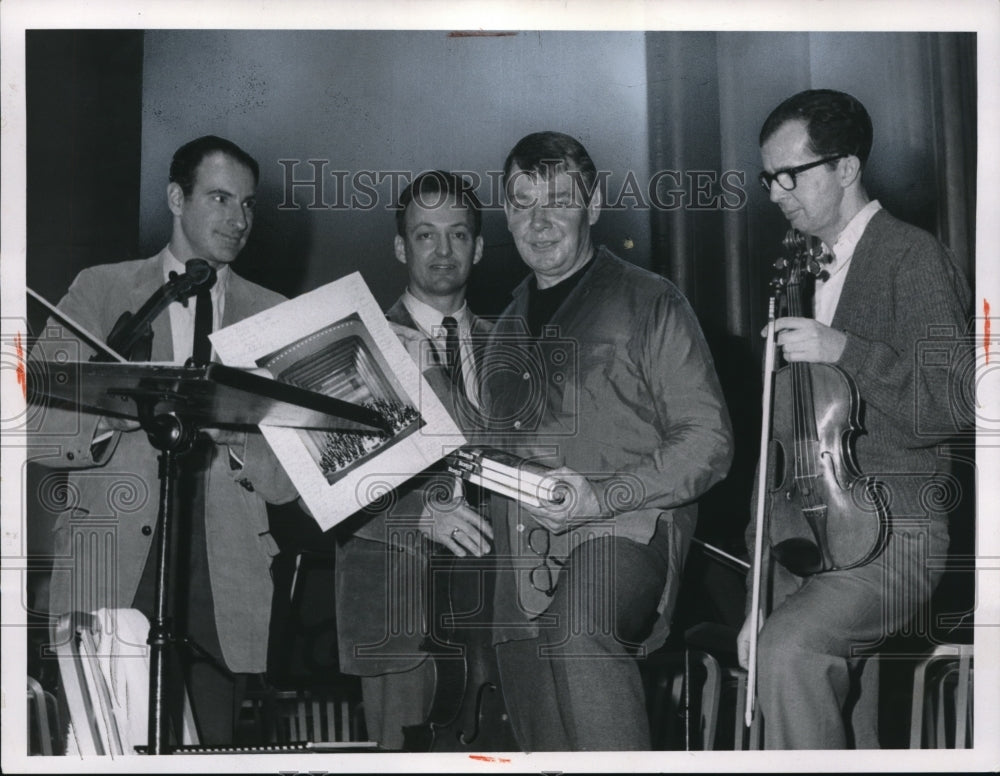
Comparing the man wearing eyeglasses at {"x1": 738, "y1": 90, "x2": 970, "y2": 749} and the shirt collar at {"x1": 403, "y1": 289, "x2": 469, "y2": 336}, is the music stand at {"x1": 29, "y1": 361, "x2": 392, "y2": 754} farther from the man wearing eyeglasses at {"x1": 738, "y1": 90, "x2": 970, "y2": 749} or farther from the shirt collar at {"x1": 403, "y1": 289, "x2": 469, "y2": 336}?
the man wearing eyeglasses at {"x1": 738, "y1": 90, "x2": 970, "y2": 749}

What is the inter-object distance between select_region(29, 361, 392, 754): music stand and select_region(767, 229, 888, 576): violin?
3.64ft

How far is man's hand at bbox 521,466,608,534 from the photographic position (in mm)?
3418

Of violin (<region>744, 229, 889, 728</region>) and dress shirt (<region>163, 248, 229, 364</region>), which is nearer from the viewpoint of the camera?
violin (<region>744, 229, 889, 728</region>)

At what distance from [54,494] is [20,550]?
176 millimetres

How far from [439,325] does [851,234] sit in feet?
3.84

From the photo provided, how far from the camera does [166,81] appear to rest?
11.6ft

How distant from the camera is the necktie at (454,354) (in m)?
3.49

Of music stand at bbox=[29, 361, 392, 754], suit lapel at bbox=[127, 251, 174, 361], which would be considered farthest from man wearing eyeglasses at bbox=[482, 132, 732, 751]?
suit lapel at bbox=[127, 251, 174, 361]

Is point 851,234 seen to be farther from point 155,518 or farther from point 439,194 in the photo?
point 155,518

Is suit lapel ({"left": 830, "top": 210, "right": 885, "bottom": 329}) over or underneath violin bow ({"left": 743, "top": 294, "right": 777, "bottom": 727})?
over

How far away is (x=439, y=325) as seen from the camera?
3.52 metres

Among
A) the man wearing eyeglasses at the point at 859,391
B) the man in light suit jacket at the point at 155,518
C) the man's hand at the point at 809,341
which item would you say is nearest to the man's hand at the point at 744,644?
the man wearing eyeglasses at the point at 859,391

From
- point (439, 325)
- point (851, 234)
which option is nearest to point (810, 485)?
point (851, 234)

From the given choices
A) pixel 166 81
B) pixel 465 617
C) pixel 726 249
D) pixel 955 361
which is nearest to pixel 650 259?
pixel 726 249
